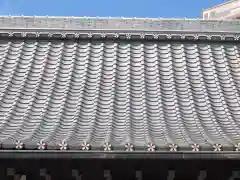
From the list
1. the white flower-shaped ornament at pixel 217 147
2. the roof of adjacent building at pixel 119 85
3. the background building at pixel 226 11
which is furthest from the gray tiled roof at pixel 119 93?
the background building at pixel 226 11

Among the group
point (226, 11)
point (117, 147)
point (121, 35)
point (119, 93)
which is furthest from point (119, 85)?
point (226, 11)

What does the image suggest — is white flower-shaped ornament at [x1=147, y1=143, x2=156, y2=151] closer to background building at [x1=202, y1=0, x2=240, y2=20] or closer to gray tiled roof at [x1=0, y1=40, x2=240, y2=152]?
gray tiled roof at [x1=0, y1=40, x2=240, y2=152]

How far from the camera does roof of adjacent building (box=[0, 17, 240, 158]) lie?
5.12 meters

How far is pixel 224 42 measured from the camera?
7.87 meters

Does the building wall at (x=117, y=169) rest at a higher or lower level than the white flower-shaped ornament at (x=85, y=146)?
lower

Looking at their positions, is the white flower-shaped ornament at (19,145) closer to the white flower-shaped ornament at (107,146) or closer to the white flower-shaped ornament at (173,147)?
the white flower-shaped ornament at (107,146)

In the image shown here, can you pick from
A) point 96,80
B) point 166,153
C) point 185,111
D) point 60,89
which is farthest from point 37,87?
point 166,153

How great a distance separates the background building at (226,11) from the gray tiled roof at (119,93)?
5.47m

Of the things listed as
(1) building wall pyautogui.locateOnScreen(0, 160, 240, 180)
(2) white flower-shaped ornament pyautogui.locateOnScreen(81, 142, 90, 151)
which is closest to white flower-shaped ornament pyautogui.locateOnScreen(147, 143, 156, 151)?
(1) building wall pyautogui.locateOnScreen(0, 160, 240, 180)

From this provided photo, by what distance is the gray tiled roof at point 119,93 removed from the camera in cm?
532

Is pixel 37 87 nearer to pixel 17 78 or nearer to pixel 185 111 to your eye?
pixel 17 78

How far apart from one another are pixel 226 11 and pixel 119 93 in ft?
24.9

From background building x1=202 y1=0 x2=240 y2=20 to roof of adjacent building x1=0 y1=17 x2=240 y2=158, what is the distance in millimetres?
4928

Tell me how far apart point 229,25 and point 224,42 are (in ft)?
1.76
